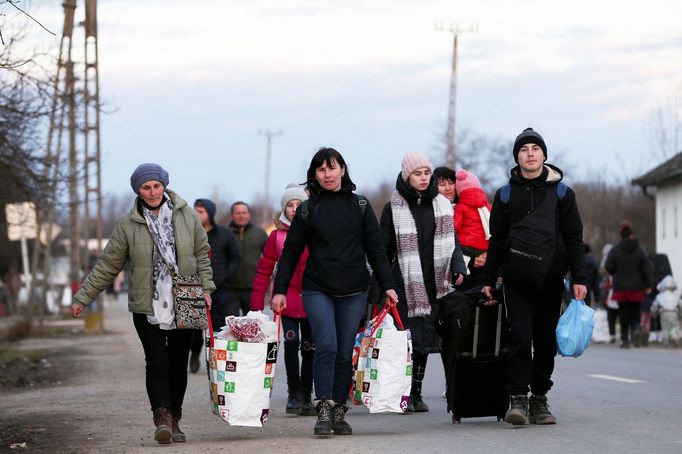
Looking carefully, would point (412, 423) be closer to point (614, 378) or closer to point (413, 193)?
point (413, 193)

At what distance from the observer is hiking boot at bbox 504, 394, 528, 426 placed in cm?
988

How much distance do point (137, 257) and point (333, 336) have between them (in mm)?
1450

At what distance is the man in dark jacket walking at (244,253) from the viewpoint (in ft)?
53.4

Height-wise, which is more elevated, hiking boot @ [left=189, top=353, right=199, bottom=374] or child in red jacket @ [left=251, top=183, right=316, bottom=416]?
child in red jacket @ [left=251, top=183, right=316, bottom=416]

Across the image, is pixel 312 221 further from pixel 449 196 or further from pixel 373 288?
pixel 449 196

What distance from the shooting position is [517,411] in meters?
9.89

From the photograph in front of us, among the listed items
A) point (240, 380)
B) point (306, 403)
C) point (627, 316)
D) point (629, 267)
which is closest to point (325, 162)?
point (240, 380)

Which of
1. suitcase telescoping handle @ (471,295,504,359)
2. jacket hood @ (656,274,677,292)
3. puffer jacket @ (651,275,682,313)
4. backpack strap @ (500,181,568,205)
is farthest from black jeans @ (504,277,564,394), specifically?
jacket hood @ (656,274,677,292)

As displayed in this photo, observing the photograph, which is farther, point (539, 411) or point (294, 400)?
point (294, 400)

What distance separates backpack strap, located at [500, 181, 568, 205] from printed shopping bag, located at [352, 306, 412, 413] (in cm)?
109

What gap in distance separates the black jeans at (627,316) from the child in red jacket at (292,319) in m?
12.5

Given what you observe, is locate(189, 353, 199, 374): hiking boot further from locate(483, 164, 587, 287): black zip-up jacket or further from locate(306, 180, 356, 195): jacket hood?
locate(483, 164, 587, 287): black zip-up jacket

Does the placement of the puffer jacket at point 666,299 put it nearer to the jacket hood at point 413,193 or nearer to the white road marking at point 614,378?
the white road marking at point 614,378

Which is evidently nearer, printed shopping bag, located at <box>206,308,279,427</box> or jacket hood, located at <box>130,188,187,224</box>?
printed shopping bag, located at <box>206,308,279,427</box>
